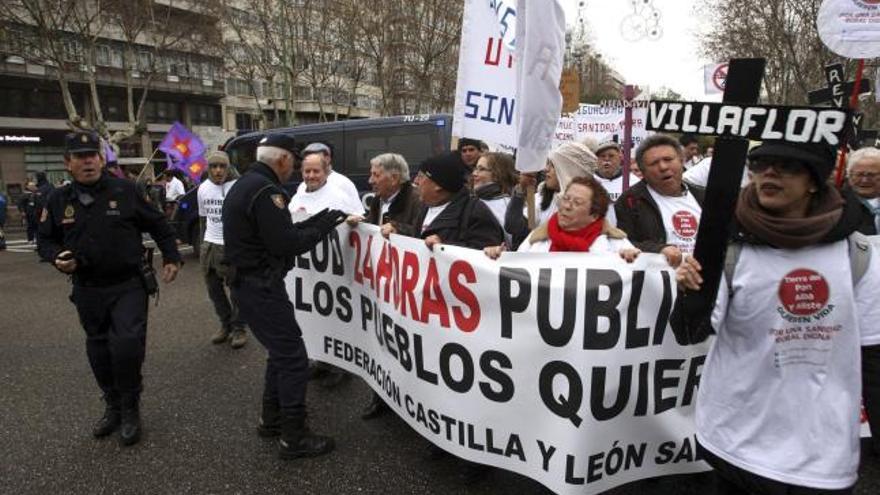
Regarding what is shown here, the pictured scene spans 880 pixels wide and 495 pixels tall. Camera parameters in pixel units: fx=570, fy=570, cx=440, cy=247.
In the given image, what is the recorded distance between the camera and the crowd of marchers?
1.56 m

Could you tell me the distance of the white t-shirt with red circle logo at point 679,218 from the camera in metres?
2.72

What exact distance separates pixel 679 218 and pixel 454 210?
1126 mm

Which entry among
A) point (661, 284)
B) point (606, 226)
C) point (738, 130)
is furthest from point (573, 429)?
point (738, 130)

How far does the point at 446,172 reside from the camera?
10.0ft

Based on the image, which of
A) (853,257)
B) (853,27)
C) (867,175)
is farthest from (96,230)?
(853,27)

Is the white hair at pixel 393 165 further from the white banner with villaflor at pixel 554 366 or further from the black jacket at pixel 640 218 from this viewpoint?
the black jacket at pixel 640 218

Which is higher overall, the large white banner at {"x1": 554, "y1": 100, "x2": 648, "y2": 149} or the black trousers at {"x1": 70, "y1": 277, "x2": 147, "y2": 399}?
the large white banner at {"x1": 554, "y1": 100, "x2": 648, "y2": 149}

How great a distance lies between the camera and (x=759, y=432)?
1638 mm

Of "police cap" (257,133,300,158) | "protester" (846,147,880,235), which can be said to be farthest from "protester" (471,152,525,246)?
"protester" (846,147,880,235)

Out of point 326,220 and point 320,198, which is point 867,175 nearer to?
point 326,220

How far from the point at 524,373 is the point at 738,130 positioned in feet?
4.42

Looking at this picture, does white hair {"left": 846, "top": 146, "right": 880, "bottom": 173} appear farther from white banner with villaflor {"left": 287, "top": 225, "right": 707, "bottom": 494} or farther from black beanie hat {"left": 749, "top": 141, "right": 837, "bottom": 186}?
black beanie hat {"left": 749, "top": 141, "right": 837, "bottom": 186}

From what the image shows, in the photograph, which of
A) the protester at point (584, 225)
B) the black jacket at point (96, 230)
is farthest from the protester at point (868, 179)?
the black jacket at point (96, 230)

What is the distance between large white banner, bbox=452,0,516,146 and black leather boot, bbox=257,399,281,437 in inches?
78.7
